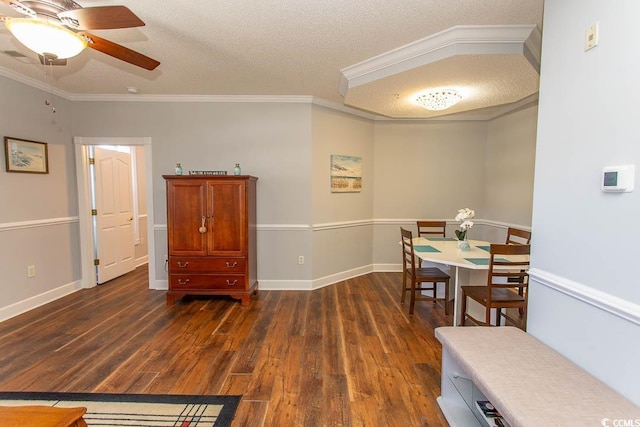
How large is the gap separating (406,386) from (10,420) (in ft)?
6.84

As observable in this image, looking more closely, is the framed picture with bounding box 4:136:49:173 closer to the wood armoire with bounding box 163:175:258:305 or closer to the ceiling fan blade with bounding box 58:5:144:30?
the wood armoire with bounding box 163:175:258:305

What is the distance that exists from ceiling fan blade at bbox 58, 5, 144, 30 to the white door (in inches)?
123

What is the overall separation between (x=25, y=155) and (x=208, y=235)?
7.21 ft

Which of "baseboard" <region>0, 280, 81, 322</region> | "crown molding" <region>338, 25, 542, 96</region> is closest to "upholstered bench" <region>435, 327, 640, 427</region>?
"crown molding" <region>338, 25, 542, 96</region>

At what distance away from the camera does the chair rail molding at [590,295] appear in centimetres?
123

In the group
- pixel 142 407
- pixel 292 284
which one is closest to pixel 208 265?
pixel 292 284

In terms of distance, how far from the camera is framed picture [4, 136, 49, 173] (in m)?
3.17

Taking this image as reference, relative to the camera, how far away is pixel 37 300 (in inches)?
137

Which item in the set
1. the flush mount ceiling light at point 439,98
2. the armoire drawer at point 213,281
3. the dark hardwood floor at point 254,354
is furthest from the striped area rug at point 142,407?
the flush mount ceiling light at point 439,98

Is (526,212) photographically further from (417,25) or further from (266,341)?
(266,341)

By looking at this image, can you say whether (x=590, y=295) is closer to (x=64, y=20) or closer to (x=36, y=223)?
(x=64, y=20)

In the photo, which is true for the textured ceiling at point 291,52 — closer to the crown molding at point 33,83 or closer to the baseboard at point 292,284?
the crown molding at point 33,83

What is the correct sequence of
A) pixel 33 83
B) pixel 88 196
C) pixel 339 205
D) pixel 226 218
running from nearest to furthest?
pixel 33 83
pixel 226 218
pixel 88 196
pixel 339 205

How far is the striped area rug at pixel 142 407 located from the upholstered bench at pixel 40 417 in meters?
0.65
